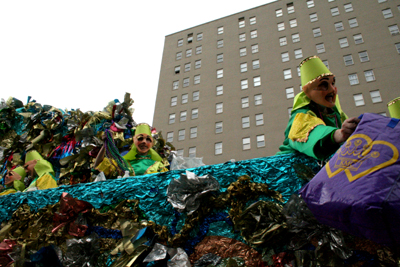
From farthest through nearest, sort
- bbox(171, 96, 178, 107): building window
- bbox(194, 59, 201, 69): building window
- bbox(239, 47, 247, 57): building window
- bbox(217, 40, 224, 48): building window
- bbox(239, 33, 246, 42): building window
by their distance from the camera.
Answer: bbox(217, 40, 224, 48): building window, bbox(194, 59, 201, 69): building window, bbox(239, 33, 246, 42): building window, bbox(171, 96, 178, 107): building window, bbox(239, 47, 247, 57): building window

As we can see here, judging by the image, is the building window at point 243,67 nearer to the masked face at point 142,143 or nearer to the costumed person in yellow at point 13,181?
the masked face at point 142,143

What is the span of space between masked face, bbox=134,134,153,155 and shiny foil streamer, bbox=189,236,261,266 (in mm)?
2052

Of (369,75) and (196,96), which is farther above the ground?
(196,96)

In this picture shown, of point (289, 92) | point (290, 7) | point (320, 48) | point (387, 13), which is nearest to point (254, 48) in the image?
point (290, 7)

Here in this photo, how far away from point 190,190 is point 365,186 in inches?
38.0

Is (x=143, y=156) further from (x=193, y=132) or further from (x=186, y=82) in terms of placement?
(x=186, y=82)

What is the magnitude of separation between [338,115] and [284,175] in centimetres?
69

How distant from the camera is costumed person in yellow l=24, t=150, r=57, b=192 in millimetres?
3213

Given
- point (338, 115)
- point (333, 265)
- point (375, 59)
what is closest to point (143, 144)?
point (338, 115)

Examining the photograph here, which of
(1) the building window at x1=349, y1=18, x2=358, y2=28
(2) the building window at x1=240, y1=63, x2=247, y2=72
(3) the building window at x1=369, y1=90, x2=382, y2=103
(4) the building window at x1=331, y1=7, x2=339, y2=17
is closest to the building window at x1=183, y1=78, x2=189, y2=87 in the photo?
(2) the building window at x1=240, y1=63, x2=247, y2=72

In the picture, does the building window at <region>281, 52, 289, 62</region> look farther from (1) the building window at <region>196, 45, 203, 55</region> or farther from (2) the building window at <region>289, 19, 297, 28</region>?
(1) the building window at <region>196, 45, 203, 55</region>

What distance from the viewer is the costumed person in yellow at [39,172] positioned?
321cm

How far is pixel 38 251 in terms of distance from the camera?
1974mm

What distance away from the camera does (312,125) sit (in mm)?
1709
